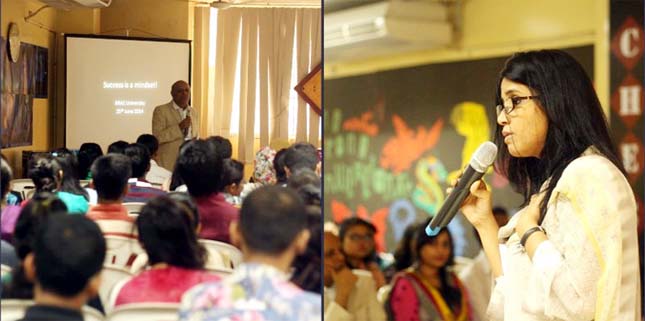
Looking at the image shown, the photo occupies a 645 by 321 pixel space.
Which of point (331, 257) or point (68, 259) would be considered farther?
point (331, 257)

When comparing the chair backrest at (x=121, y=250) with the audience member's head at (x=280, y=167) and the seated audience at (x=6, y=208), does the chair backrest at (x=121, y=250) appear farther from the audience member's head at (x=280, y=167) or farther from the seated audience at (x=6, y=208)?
the audience member's head at (x=280, y=167)

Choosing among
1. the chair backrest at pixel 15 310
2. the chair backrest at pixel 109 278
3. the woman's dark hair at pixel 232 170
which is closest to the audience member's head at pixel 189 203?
the woman's dark hair at pixel 232 170

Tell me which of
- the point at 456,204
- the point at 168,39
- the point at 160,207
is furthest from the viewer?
the point at 456,204

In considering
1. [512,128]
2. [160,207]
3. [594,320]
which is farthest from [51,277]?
[594,320]

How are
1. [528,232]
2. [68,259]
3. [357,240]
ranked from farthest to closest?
1. [357,240]
2. [528,232]
3. [68,259]

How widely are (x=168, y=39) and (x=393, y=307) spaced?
0.96 m

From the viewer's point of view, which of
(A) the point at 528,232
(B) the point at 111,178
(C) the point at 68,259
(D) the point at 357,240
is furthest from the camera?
(D) the point at 357,240

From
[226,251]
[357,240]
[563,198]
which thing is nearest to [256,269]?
[226,251]

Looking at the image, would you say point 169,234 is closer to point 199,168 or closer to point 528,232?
point 199,168

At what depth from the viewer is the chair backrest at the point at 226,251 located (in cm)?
223

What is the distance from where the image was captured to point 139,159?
7.30ft

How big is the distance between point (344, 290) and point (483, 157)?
0.52 metres

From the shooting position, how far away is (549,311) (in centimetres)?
229

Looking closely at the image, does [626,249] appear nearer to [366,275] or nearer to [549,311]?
[549,311]
